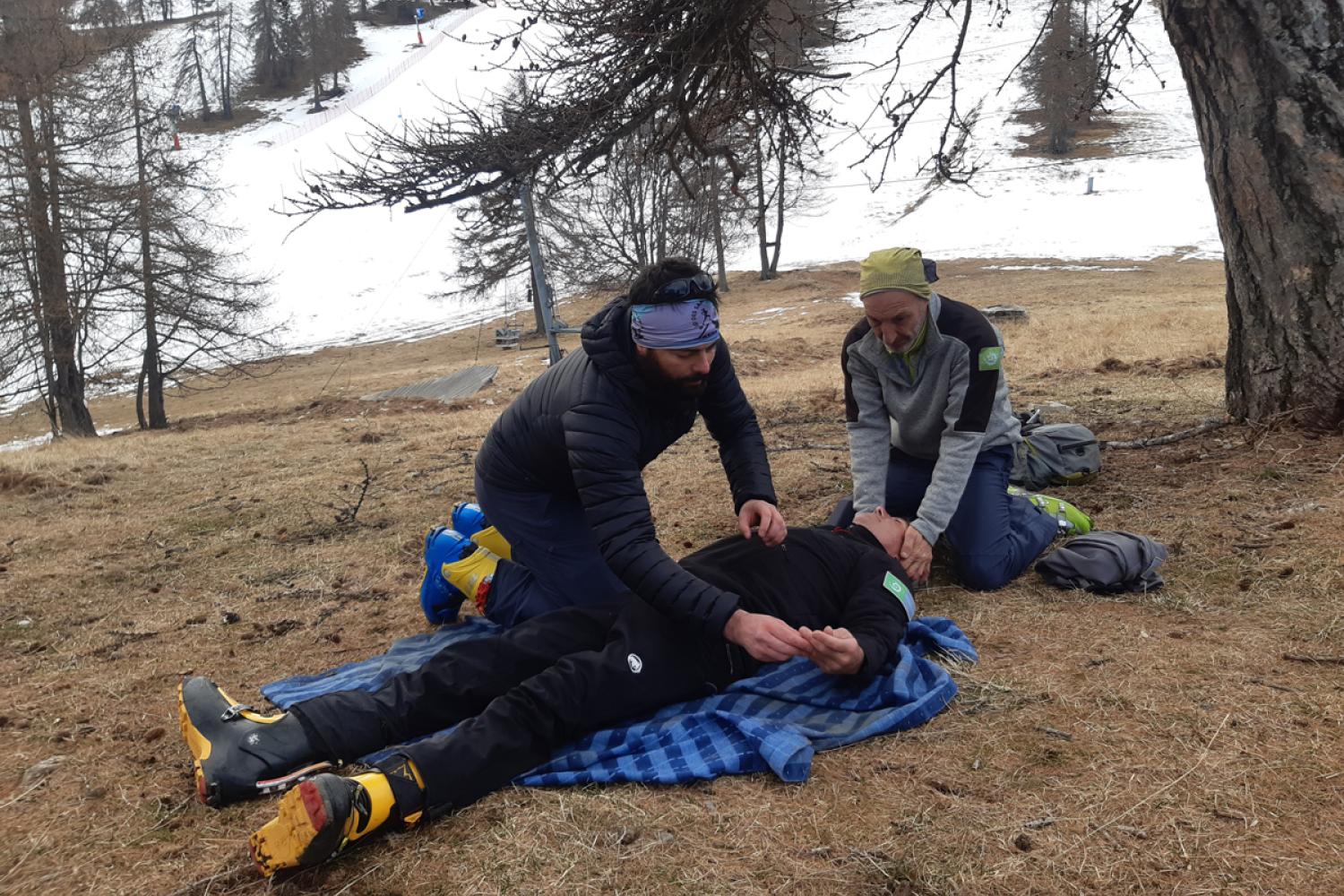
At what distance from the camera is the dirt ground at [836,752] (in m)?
2.10

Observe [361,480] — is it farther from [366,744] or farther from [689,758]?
[689,758]

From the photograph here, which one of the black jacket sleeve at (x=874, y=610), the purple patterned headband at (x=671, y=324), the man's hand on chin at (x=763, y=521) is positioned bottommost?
the black jacket sleeve at (x=874, y=610)

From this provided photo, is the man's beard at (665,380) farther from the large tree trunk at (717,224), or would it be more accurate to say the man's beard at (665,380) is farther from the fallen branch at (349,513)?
the large tree trunk at (717,224)

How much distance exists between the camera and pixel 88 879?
2.25m

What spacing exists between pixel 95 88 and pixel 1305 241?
19209mm

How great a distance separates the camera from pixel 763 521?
3.27 metres

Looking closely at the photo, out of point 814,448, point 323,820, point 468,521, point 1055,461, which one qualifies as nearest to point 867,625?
point 323,820

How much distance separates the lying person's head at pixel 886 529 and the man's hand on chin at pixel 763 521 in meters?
0.56

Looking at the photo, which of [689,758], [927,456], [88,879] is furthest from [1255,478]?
[88,879]

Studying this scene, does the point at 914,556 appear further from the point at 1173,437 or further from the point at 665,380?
the point at 1173,437

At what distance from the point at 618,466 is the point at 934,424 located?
1881 millimetres

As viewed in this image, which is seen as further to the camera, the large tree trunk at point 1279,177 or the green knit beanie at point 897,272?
the large tree trunk at point 1279,177

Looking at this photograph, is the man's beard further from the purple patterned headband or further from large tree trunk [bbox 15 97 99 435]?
large tree trunk [bbox 15 97 99 435]

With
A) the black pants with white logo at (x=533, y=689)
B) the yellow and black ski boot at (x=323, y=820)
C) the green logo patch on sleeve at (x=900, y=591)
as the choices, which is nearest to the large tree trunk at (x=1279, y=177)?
the green logo patch on sleeve at (x=900, y=591)
